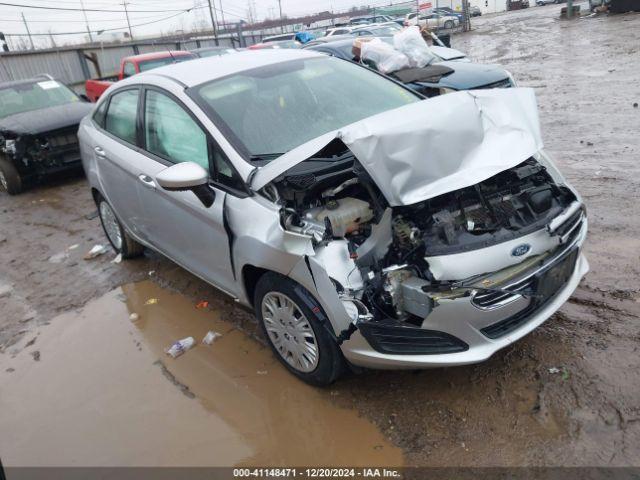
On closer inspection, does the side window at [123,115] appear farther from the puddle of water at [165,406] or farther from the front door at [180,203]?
the puddle of water at [165,406]

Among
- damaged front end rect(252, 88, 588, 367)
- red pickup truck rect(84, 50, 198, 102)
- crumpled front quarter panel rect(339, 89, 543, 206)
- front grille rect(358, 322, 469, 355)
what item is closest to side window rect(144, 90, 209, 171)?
damaged front end rect(252, 88, 588, 367)

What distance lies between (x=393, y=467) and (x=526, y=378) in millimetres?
940

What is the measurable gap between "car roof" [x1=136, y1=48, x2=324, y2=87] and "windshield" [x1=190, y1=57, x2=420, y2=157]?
8cm

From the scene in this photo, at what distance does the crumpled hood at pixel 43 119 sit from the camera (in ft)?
25.3

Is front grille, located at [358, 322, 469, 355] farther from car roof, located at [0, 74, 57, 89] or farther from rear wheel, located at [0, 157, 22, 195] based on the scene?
car roof, located at [0, 74, 57, 89]

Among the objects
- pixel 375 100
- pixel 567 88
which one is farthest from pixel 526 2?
pixel 375 100

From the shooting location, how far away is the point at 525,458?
2381mm

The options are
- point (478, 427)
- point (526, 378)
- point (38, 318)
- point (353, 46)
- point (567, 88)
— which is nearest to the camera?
point (478, 427)

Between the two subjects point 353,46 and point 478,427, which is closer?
point 478,427

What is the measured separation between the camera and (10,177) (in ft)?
25.9

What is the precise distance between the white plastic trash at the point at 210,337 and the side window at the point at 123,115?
1633mm

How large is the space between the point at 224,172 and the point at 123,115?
1.70 metres

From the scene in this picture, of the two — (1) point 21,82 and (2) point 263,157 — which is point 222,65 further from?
(1) point 21,82

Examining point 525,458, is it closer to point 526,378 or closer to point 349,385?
point 526,378
